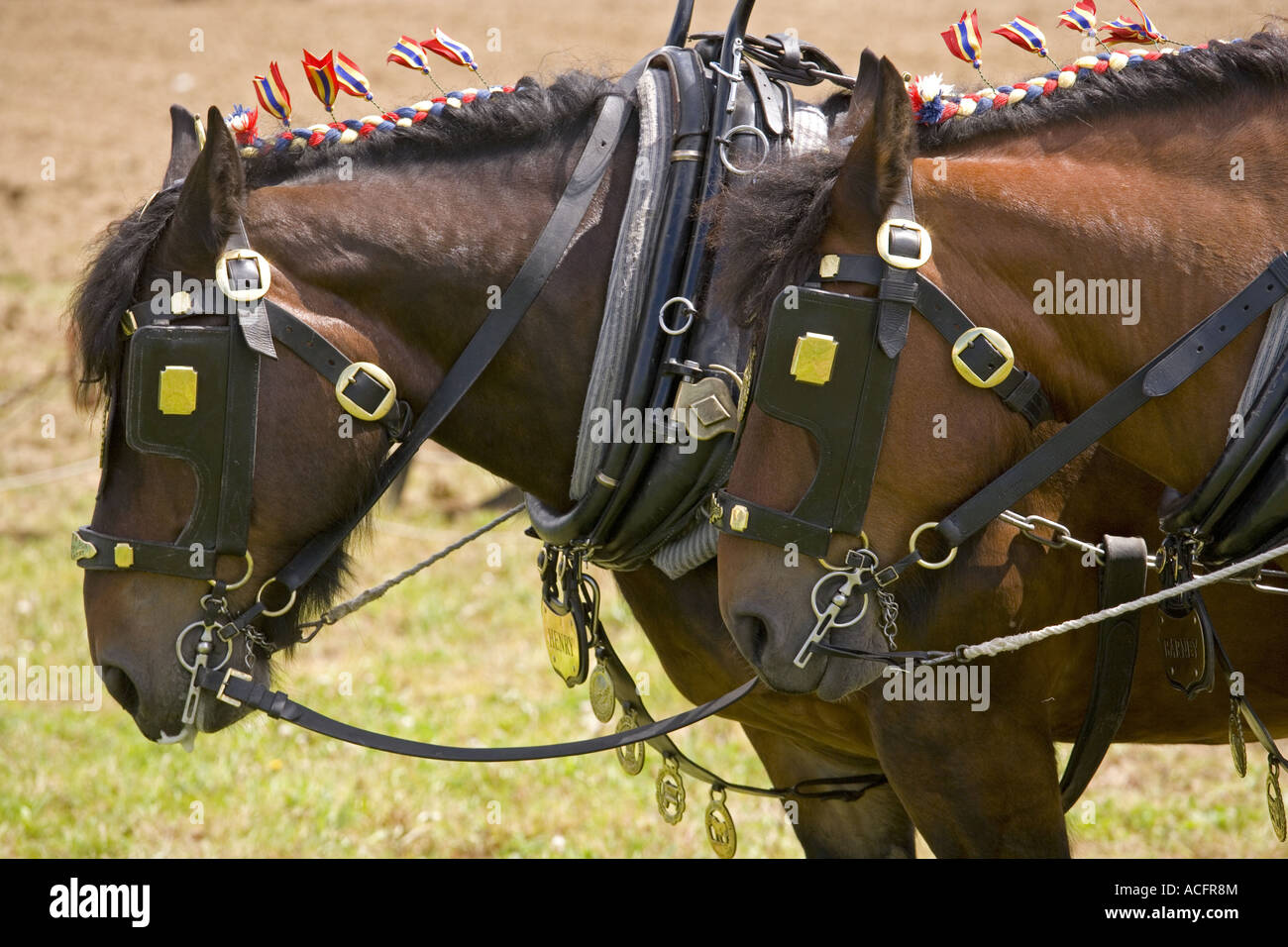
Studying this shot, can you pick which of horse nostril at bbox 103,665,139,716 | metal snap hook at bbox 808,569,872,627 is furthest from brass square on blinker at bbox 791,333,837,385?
horse nostril at bbox 103,665,139,716

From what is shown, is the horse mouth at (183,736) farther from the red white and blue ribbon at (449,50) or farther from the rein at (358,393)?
the red white and blue ribbon at (449,50)

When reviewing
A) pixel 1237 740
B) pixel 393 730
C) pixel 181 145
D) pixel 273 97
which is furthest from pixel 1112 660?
pixel 393 730

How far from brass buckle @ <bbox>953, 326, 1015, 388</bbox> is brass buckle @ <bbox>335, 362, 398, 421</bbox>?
1.02 metres

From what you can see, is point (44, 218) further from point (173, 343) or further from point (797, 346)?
point (797, 346)

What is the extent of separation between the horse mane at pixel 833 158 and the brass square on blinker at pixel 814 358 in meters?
0.12

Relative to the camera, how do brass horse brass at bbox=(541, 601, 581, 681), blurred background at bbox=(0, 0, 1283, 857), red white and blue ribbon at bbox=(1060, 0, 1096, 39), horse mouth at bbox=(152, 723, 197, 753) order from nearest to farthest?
1. red white and blue ribbon at bbox=(1060, 0, 1096, 39)
2. horse mouth at bbox=(152, 723, 197, 753)
3. brass horse brass at bbox=(541, 601, 581, 681)
4. blurred background at bbox=(0, 0, 1283, 857)

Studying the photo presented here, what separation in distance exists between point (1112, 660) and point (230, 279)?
180cm

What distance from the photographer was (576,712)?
518 cm

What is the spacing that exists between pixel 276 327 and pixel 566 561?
2.71ft

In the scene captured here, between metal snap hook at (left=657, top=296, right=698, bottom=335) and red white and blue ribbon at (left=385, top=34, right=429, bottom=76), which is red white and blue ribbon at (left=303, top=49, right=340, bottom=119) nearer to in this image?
red white and blue ribbon at (left=385, top=34, right=429, bottom=76)

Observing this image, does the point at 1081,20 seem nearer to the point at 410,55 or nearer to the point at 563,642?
the point at 410,55

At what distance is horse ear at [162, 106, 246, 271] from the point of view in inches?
86.4

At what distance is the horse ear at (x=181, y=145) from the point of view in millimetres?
2492

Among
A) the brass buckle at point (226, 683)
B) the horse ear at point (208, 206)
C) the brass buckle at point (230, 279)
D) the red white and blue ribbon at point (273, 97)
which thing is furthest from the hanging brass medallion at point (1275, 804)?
the red white and blue ribbon at point (273, 97)
